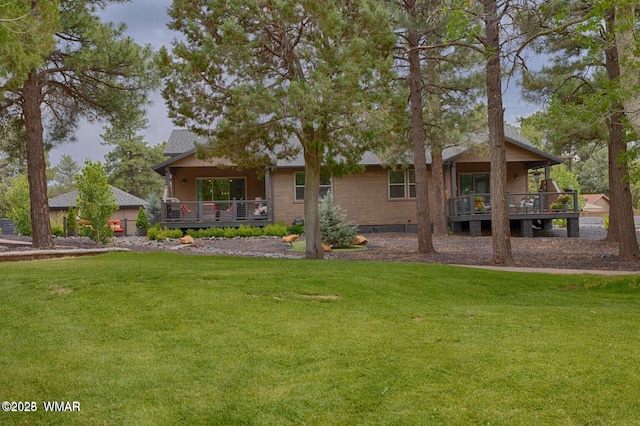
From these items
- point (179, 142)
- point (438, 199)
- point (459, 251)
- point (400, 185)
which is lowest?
point (459, 251)

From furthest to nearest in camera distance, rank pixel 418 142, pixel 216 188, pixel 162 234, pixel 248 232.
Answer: pixel 216 188 < pixel 248 232 < pixel 162 234 < pixel 418 142

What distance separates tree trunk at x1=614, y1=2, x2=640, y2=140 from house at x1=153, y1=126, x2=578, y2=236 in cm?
1388

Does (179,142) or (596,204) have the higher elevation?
(179,142)

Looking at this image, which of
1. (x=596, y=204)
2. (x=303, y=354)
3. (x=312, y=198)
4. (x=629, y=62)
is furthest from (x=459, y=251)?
(x=596, y=204)

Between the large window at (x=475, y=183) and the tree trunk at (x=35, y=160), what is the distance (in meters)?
18.1

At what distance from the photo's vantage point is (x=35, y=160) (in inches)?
583

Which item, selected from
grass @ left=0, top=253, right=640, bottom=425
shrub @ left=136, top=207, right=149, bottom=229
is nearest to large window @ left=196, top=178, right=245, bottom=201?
shrub @ left=136, top=207, right=149, bottom=229

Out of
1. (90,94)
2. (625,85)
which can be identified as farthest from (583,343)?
(90,94)

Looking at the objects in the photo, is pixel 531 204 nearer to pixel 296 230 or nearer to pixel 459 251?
pixel 459 251

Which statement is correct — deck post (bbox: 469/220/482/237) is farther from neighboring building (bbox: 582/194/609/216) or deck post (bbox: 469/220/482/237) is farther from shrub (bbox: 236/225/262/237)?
neighboring building (bbox: 582/194/609/216)

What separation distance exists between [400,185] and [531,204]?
18.8 ft

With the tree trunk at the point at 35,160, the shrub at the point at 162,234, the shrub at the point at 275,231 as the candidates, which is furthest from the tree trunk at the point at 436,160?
the tree trunk at the point at 35,160

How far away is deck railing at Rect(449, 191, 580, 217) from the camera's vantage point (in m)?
21.6

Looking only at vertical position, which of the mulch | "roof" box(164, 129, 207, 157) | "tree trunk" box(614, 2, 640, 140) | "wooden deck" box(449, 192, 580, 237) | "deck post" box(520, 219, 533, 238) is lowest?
the mulch
